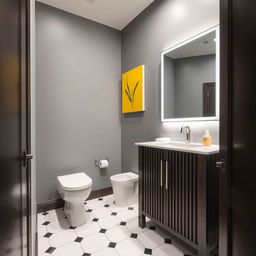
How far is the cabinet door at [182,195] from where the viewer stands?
1.31 metres

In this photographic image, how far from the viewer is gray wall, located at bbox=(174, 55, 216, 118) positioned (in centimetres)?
164

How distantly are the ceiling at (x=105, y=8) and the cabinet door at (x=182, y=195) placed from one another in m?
2.10

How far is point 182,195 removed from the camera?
Answer: 1.39 meters

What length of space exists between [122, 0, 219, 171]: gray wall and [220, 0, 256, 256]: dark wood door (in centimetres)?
85

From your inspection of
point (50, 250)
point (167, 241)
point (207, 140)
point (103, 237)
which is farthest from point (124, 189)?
point (207, 140)

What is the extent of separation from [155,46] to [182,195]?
186 cm

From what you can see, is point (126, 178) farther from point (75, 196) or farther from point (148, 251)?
point (148, 251)

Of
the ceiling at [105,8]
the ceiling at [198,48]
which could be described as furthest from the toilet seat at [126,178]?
the ceiling at [105,8]

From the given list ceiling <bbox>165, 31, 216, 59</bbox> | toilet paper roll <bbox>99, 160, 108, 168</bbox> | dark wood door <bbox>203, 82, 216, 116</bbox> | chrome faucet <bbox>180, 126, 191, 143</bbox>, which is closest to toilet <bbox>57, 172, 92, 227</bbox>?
toilet paper roll <bbox>99, 160, 108, 168</bbox>

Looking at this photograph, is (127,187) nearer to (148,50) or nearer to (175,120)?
(175,120)

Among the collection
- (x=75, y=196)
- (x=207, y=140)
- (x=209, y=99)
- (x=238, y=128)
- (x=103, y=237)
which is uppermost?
(x=209, y=99)

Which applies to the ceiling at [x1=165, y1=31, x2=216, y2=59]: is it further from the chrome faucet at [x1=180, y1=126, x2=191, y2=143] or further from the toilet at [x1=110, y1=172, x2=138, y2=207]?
the toilet at [x1=110, y1=172, x2=138, y2=207]

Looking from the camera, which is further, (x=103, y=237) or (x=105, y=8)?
(x=105, y=8)

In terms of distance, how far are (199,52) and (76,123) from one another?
1851mm
